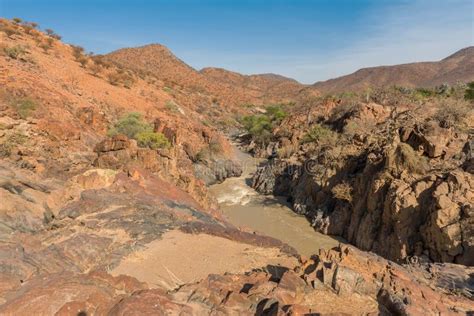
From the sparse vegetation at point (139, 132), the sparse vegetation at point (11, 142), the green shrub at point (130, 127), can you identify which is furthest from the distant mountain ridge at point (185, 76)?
the sparse vegetation at point (11, 142)

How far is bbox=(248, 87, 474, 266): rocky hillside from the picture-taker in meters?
8.68

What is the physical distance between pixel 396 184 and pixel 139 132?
14049 mm

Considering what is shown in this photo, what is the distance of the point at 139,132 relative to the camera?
19.1m

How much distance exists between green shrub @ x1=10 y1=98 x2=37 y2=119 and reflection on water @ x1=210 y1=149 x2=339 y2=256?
1000cm

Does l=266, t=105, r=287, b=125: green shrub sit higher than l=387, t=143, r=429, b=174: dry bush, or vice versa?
l=266, t=105, r=287, b=125: green shrub

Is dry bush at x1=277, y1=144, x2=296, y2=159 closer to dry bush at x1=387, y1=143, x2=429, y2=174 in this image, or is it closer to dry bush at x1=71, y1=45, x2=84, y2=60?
dry bush at x1=387, y1=143, x2=429, y2=174

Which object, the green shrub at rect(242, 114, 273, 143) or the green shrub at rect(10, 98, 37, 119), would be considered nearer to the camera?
the green shrub at rect(10, 98, 37, 119)

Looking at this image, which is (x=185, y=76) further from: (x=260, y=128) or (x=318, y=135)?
(x=318, y=135)

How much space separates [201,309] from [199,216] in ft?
18.7

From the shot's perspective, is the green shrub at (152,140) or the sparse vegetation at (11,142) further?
the green shrub at (152,140)

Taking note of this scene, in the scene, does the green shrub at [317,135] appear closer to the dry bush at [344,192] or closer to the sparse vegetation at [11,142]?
the dry bush at [344,192]

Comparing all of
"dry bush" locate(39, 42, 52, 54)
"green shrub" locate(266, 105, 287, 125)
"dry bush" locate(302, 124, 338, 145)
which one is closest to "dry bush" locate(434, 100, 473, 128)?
"dry bush" locate(302, 124, 338, 145)

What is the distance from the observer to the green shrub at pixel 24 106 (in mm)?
14055

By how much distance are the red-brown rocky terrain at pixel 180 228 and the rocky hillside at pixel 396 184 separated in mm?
53
